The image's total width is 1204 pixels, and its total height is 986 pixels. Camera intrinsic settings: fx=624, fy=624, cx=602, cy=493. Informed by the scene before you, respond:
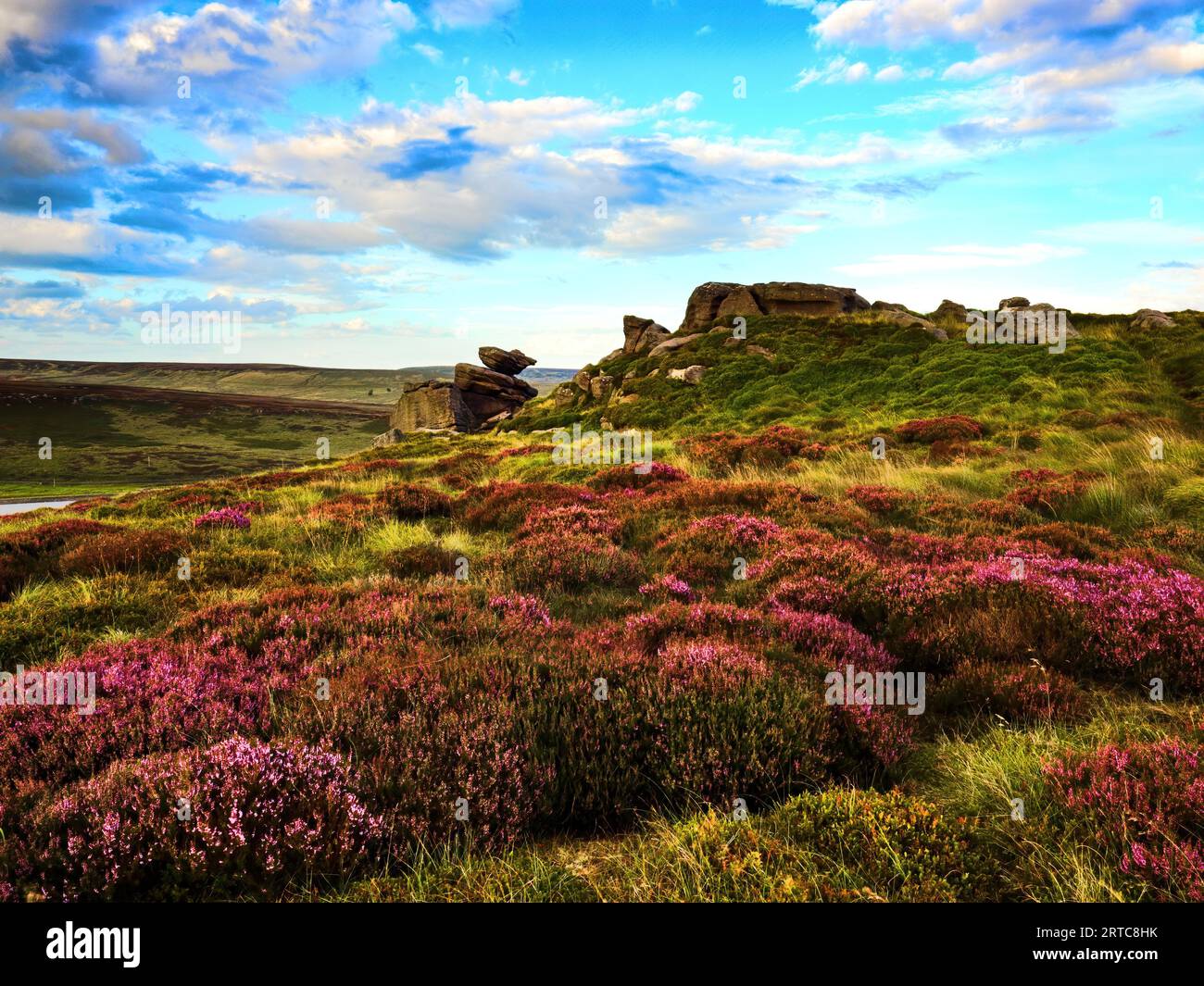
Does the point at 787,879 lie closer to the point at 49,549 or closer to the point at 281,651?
the point at 281,651

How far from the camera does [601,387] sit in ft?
140

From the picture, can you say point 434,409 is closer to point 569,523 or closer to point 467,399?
point 467,399

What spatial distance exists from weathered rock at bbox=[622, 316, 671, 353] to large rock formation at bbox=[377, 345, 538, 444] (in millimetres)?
12289

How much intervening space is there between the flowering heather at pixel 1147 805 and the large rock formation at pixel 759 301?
49.9 metres

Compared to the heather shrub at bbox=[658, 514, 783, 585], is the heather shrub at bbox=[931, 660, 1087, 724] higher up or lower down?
lower down

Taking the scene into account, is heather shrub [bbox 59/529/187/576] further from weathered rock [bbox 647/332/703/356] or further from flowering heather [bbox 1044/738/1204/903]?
weathered rock [bbox 647/332/703/356]

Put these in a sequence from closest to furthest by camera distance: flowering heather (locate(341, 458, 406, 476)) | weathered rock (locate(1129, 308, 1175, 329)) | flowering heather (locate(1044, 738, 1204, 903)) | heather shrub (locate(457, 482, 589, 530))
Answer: flowering heather (locate(1044, 738, 1204, 903)) < heather shrub (locate(457, 482, 589, 530)) < flowering heather (locate(341, 458, 406, 476)) < weathered rock (locate(1129, 308, 1175, 329))

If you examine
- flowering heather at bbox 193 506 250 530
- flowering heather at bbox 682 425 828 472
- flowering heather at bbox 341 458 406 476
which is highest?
flowering heather at bbox 682 425 828 472

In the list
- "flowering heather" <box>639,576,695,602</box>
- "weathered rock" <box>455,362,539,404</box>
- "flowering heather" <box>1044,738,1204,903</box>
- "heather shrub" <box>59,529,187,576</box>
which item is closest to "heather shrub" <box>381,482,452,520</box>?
"heather shrub" <box>59,529,187,576</box>

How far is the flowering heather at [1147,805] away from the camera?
242cm

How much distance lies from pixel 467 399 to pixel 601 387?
894 inches

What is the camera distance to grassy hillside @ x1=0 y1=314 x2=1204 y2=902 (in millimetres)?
2650

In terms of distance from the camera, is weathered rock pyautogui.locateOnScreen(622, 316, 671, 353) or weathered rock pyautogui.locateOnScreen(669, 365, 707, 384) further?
weathered rock pyautogui.locateOnScreen(622, 316, 671, 353)

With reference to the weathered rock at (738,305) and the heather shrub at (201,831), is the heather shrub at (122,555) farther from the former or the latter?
the weathered rock at (738,305)
